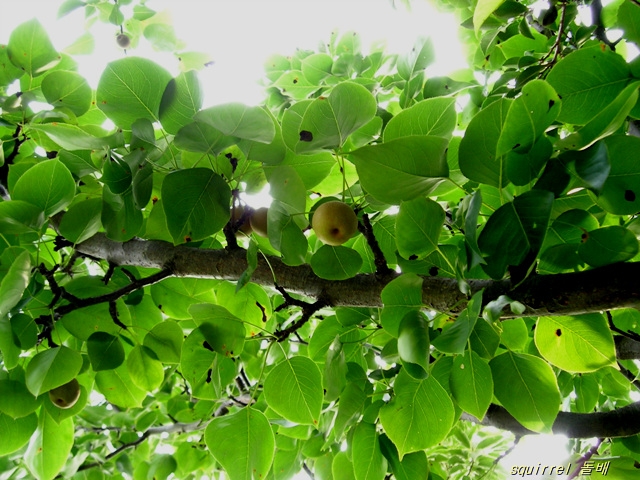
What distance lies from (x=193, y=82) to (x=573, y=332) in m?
0.76

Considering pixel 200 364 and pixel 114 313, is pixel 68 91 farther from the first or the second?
pixel 200 364

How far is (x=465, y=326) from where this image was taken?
642 mm

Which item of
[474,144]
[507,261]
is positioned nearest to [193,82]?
[474,144]

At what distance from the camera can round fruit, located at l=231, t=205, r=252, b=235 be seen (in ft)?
3.36

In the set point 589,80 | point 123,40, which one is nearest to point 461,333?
point 589,80

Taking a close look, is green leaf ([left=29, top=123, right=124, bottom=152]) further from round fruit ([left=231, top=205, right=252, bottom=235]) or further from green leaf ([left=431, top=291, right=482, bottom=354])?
green leaf ([left=431, top=291, right=482, bottom=354])

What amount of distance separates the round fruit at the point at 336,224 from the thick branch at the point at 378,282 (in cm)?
13

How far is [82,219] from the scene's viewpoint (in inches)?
39.5

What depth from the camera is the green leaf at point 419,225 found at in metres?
0.74

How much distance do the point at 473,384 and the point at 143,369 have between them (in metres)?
0.73

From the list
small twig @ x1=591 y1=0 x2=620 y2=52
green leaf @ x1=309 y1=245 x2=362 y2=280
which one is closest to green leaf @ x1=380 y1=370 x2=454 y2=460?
green leaf @ x1=309 y1=245 x2=362 y2=280

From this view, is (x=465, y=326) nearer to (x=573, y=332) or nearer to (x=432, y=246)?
(x=432, y=246)

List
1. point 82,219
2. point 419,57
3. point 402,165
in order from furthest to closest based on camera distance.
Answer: point 419,57 < point 82,219 < point 402,165

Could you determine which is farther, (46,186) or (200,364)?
(200,364)
